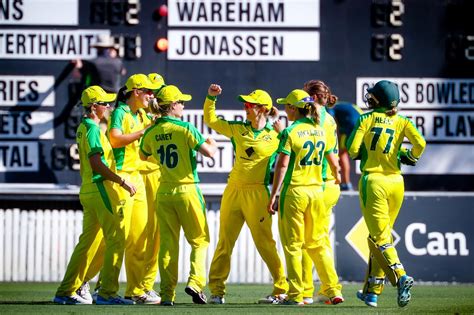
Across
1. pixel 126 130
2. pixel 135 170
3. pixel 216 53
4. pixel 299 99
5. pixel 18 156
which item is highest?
pixel 216 53

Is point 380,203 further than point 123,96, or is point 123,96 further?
point 123,96

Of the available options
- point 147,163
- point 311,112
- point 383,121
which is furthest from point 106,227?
point 383,121

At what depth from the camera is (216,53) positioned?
1647 cm

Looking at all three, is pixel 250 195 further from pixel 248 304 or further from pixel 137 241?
pixel 137 241

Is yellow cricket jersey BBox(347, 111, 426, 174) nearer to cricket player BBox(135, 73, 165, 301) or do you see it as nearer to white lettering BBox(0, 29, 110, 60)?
cricket player BBox(135, 73, 165, 301)

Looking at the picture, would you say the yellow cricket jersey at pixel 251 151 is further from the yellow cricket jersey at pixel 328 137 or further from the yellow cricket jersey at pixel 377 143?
the yellow cricket jersey at pixel 377 143

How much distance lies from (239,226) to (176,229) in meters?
0.90

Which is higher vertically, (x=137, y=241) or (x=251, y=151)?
(x=251, y=151)

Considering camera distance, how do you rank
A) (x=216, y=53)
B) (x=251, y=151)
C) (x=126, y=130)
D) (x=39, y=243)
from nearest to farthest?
(x=126, y=130) < (x=251, y=151) < (x=216, y=53) < (x=39, y=243)

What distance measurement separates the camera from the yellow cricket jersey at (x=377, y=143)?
12.7 metres

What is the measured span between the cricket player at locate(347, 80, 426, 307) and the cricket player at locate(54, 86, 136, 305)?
6.95 ft

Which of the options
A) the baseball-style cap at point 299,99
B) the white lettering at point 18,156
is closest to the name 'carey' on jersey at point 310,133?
the baseball-style cap at point 299,99

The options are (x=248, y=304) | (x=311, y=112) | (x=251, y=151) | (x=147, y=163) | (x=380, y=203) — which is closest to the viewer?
(x=380, y=203)

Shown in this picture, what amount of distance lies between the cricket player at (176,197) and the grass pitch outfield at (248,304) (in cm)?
29
